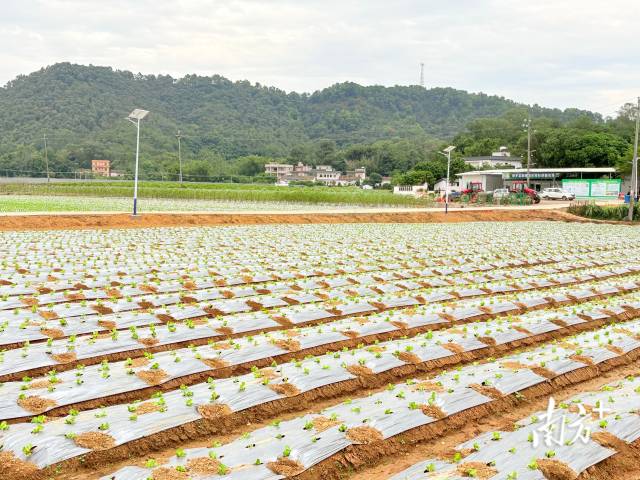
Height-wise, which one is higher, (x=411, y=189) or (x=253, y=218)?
(x=411, y=189)

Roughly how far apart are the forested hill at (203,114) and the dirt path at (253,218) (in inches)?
1884

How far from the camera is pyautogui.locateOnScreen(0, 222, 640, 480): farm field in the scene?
4.61 meters

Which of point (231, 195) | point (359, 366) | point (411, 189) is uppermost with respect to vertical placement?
point (411, 189)

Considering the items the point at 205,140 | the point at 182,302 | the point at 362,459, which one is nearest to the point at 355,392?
the point at 362,459

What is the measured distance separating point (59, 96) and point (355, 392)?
87836mm

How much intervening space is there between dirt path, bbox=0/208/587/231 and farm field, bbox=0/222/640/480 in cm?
712

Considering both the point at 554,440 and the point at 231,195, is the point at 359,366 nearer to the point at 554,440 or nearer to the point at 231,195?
the point at 554,440

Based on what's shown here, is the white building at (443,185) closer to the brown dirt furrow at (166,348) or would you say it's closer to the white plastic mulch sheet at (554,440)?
the brown dirt furrow at (166,348)

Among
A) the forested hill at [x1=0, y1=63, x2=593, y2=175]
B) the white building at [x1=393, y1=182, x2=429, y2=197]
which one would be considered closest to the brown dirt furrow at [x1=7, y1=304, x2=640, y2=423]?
the white building at [x1=393, y1=182, x2=429, y2=197]

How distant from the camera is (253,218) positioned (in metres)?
24.3

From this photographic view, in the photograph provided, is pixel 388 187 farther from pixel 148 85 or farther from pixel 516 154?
pixel 148 85

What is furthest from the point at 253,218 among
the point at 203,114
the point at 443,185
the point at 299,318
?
the point at 203,114

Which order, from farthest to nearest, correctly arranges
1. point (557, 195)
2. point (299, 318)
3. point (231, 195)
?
point (557, 195), point (231, 195), point (299, 318)

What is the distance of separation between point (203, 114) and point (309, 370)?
319 ft
